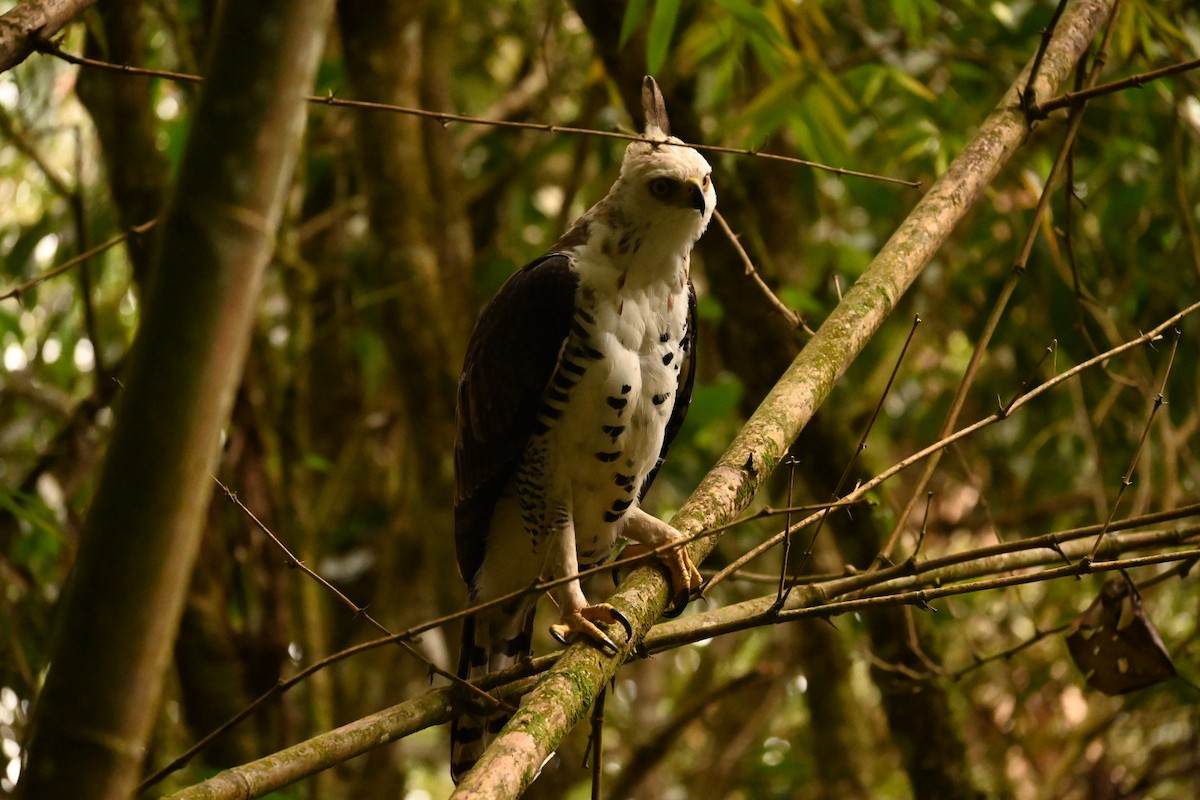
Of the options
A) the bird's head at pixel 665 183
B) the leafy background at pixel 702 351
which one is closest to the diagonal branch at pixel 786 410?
the leafy background at pixel 702 351

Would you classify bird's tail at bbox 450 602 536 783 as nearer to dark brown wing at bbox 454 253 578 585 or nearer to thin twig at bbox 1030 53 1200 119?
dark brown wing at bbox 454 253 578 585

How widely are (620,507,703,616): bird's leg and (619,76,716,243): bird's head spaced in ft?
2.54

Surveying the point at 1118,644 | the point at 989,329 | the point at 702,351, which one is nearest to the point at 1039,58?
the point at 989,329

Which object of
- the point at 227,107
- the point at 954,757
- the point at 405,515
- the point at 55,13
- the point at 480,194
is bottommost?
the point at 227,107

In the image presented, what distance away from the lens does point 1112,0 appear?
3020mm

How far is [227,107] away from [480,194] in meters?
5.13

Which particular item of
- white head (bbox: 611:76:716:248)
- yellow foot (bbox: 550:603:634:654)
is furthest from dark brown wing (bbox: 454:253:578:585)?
yellow foot (bbox: 550:603:634:654)

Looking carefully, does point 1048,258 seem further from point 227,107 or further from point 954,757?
point 227,107

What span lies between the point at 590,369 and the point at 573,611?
23.6 inches

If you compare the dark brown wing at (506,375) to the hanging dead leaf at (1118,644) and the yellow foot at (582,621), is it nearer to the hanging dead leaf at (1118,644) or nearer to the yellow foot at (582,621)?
the yellow foot at (582,621)

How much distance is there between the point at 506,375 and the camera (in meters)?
3.04

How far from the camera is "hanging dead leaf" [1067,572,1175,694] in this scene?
106 inches

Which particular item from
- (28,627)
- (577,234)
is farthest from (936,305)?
(28,627)

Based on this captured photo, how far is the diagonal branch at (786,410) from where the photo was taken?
1619mm
